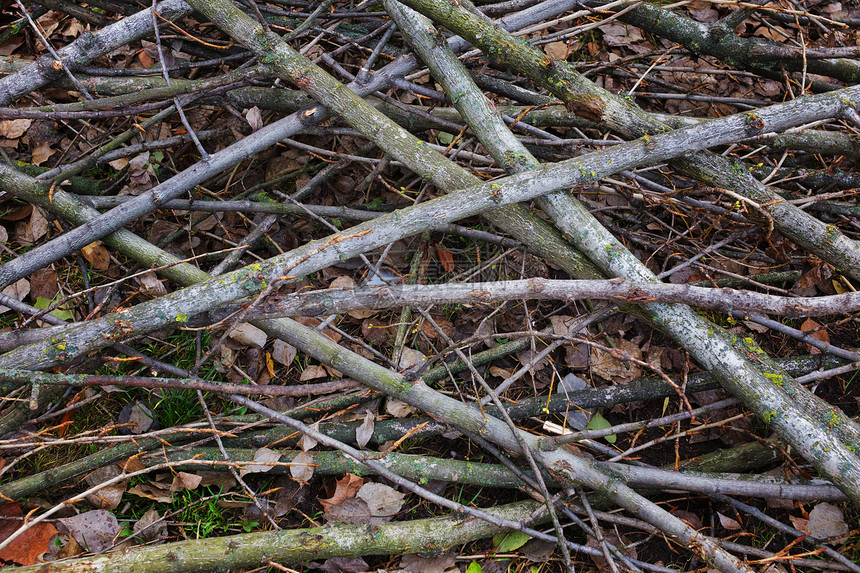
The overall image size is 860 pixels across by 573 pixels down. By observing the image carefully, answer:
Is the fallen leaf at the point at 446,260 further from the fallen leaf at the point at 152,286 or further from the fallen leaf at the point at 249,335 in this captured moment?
the fallen leaf at the point at 152,286

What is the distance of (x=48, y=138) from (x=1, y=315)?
102 cm

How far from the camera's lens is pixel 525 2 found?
2.68m

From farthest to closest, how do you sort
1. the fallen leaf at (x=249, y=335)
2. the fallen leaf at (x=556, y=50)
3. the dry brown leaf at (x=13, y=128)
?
the fallen leaf at (x=556, y=50) < the dry brown leaf at (x=13, y=128) < the fallen leaf at (x=249, y=335)

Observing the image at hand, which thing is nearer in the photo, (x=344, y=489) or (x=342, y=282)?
(x=344, y=489)

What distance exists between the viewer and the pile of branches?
6.54 ft

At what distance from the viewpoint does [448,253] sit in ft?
9.18

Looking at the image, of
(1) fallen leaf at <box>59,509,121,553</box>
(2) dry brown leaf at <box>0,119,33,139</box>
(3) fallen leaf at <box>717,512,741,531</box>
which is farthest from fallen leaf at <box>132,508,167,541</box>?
(3) fallen leaf at <box>717,512,741,531</box>

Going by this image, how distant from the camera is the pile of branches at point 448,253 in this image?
1.99 m

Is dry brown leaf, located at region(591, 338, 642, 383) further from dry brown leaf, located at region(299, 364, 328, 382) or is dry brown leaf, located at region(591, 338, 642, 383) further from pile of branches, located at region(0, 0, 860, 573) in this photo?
dry brown leaf, located at region(299, 364, 328, 382)

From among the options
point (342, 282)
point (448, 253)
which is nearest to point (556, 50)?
point (448, 253)

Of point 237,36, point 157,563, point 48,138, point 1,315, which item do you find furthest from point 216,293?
point 48,138

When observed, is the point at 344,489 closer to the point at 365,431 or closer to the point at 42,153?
the point at 365,431

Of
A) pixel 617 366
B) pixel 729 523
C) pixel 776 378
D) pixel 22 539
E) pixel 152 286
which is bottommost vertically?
pixel 729 523

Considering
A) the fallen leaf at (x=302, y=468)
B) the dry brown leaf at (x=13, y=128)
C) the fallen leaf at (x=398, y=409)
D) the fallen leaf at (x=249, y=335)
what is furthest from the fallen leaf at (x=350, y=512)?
the dry brown leaf at (x=13, y=128)
